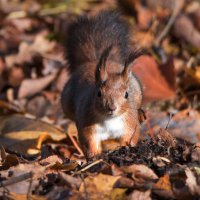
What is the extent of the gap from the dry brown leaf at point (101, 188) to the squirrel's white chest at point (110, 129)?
4.96 ft

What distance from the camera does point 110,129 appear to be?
5293mm

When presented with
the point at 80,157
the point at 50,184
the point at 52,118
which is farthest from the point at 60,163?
the point at 52,118

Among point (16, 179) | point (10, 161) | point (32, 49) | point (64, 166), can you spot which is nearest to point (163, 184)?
point (64, 166)

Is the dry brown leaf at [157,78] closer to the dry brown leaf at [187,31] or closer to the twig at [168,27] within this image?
the twig at [168,27]

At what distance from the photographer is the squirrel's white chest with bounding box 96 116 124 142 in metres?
5.27

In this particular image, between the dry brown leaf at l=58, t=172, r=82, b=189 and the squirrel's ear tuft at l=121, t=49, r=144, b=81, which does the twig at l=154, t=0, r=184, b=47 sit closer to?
the squirrel's ear tuft at l=121, t=49, r=144, b=81

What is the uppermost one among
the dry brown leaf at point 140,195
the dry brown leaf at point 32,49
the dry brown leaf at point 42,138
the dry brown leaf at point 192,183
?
the dry brown leaf at point 192,183

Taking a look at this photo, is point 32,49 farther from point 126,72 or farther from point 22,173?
point 22,173

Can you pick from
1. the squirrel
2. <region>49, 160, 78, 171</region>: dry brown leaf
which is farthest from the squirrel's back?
<region>49, 160, 78, 171</region>: dry brown leaf

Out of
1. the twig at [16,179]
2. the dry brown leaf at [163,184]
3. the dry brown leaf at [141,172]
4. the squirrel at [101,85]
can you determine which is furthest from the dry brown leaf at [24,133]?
the dry brown leaf at [163,184]

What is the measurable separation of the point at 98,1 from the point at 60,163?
6148mm

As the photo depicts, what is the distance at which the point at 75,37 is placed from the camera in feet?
21.2

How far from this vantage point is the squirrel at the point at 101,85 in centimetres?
510

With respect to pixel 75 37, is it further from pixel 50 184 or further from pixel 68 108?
pixel 50 184
